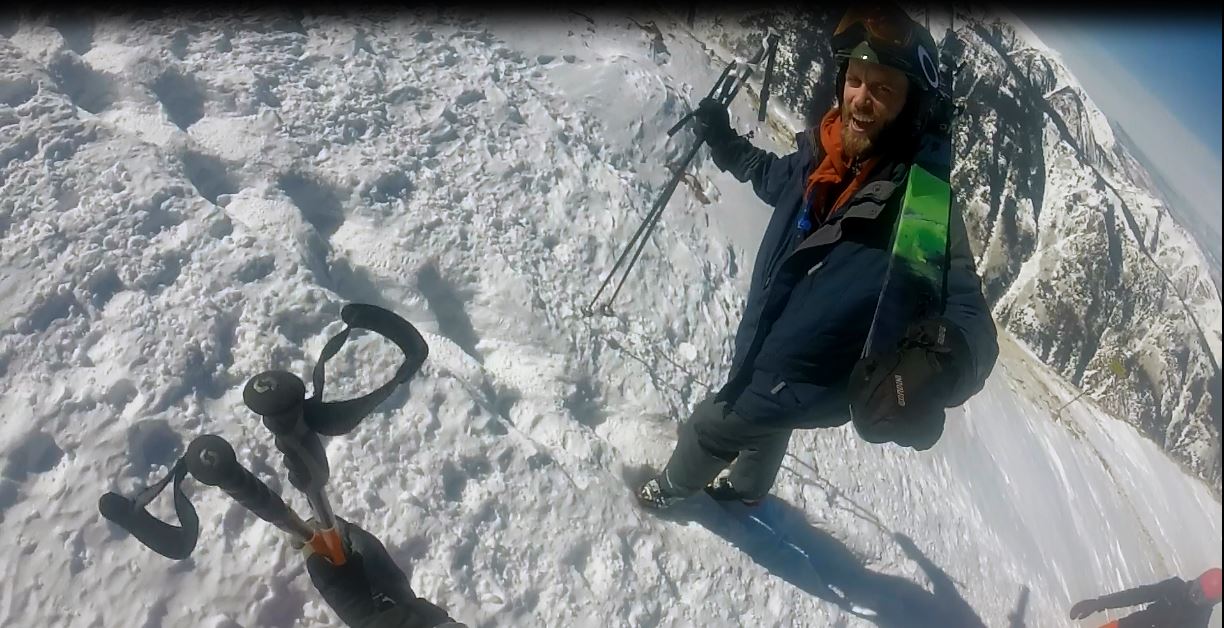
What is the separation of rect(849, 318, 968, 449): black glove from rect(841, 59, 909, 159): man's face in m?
0.64

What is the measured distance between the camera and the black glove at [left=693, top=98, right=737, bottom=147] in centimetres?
285

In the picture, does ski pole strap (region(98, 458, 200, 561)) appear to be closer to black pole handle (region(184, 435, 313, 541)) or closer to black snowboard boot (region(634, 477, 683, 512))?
black pole handle (region(184, 435, 313, 541))

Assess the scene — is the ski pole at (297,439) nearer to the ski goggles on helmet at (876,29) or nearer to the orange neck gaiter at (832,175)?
the orange neck gaiter at (832,175)

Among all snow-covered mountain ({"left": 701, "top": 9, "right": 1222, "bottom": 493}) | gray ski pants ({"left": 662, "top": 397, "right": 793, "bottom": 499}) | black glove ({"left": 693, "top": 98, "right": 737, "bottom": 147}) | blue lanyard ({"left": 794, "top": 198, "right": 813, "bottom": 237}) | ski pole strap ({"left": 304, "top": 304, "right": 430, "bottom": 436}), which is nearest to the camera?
ski pole strap ({"left": 304, "top": 304, "right": 430, "bottom": 436})

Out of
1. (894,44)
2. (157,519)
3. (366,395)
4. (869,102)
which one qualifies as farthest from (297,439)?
(894,44)

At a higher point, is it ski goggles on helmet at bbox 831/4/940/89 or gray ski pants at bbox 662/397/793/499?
ski goggles on helmet at bbox 831/4/940/89

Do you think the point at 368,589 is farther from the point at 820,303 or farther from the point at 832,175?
the point at 832,175

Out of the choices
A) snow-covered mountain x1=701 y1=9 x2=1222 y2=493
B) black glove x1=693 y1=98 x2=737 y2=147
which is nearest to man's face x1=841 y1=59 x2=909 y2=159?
black glove x1=693 y1=98 x2=737 y2=147

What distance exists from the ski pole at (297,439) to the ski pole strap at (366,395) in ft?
0.15

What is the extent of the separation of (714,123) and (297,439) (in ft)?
6.90

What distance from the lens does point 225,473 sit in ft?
5.57

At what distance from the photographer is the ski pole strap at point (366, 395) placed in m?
1.88

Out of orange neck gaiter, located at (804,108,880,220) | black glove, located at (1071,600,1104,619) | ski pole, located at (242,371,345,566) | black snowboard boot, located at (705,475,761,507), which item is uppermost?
orange neck gaiter, located at (804,108,880,220)

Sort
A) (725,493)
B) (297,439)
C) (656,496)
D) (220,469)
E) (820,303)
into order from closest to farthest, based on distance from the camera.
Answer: (220,469) < (297,439) < (820,303) < (656,496) < (725,493)
